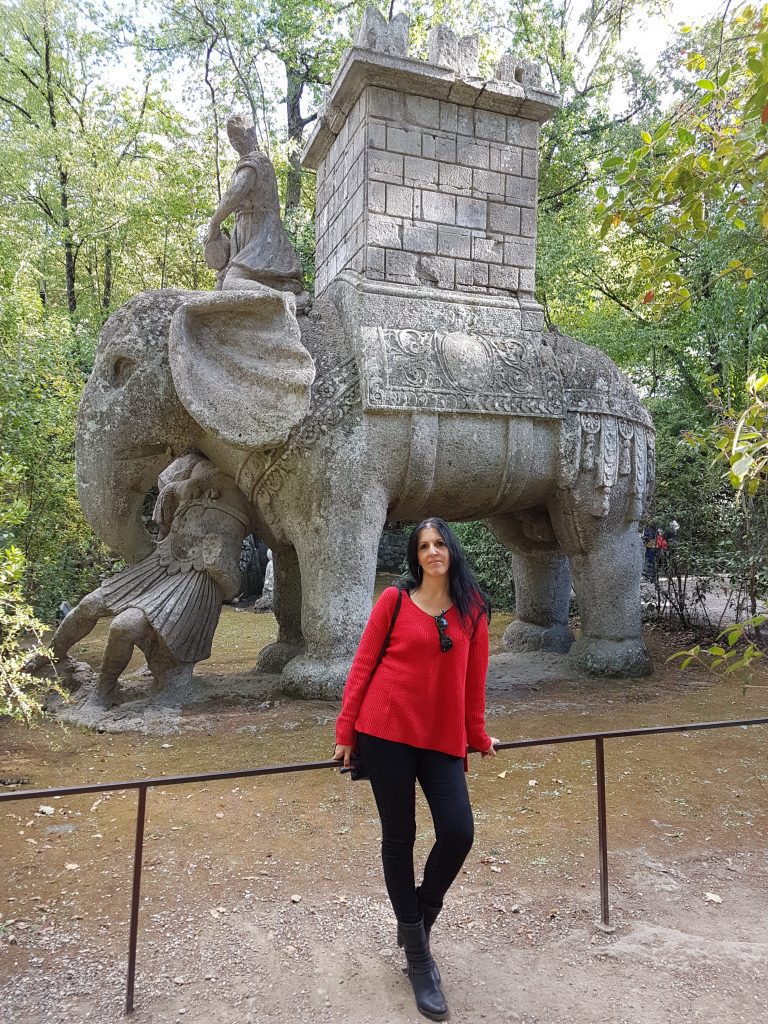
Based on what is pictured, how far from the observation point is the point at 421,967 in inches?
81.5

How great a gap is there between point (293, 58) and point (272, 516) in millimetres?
12433

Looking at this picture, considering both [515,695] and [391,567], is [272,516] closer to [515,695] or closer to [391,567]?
[515,695]

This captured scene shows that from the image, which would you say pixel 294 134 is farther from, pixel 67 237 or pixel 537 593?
pixel 537 593

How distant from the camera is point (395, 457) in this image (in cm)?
476

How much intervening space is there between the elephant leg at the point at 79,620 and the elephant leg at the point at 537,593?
121 inches

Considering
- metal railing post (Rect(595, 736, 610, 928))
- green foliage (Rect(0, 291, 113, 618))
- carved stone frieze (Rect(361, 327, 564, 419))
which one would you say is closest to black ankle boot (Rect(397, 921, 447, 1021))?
metal railing post (Rect(595, 736, 610, 928))

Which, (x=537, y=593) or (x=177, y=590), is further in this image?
(x=537, y=593)

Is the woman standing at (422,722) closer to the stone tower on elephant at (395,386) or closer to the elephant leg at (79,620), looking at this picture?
the stone tower on elephant at (395,386)

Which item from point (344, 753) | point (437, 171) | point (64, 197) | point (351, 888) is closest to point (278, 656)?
point (351, 888)

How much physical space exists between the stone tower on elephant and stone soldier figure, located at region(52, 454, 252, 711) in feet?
0.60

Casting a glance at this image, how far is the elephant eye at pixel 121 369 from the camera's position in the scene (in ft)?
15.5

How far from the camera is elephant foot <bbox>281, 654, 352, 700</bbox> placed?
4.70 m

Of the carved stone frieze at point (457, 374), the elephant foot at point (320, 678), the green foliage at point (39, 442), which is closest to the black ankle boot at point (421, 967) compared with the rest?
the elephant foot at point (320, 678)

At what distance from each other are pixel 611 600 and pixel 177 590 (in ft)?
9.68
